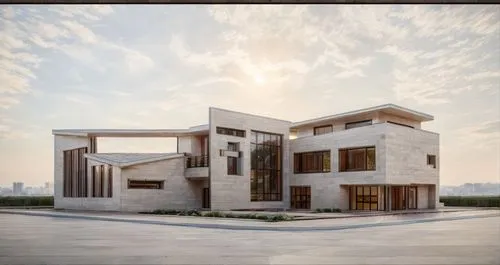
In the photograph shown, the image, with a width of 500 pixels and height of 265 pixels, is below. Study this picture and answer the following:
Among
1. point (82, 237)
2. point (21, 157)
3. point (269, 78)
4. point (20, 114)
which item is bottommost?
point (82, 237)

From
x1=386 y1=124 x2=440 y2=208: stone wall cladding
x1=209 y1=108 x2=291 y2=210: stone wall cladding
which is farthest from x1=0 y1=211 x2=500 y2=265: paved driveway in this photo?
x1=386 y1=124 x2=440 y2=208: stone wall cladding

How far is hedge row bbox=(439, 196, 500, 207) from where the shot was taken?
53.3 m

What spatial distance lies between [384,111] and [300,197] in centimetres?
1006

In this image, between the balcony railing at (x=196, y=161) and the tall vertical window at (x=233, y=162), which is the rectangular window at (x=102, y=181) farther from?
the tall vertical window at (x=233, y=162)

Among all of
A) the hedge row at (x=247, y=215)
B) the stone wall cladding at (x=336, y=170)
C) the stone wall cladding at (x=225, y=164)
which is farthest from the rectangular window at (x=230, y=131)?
the hedge row at (x=247, y=215)

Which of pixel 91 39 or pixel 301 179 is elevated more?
pixel 91 39

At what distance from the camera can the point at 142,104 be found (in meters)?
40.0

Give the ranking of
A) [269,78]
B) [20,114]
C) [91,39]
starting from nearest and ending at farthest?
[20,114], [91,39], [269,78]

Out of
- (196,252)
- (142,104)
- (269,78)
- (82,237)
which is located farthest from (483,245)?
(142,104)

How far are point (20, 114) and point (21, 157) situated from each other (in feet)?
8.61

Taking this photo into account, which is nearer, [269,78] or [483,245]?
[483,245]

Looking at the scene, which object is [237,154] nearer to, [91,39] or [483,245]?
[91,39]

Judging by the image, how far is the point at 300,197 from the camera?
46.3 metres

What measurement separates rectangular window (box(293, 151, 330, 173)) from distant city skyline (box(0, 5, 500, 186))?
396cm
